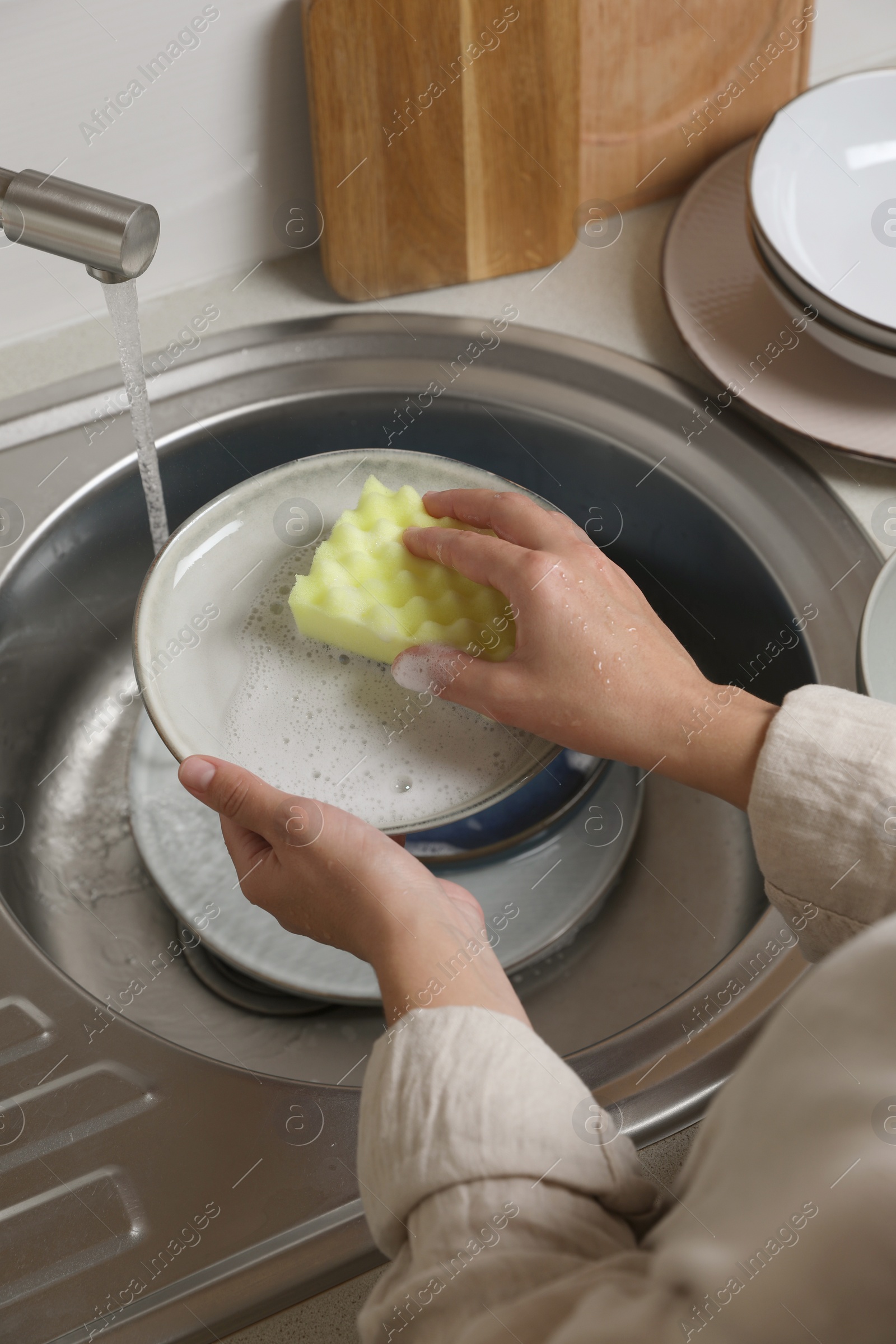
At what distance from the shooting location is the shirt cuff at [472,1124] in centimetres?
45

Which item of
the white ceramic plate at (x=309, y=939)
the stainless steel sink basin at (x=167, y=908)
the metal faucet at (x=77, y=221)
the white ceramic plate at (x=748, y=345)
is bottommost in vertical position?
the white ceramic plate at (x=309, y=939)

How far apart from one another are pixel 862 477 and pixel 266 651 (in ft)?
1.63

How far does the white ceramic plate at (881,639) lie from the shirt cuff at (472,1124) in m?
0.37

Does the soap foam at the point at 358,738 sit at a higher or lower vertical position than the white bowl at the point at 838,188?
lower

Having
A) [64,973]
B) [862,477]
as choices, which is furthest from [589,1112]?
[862,477]

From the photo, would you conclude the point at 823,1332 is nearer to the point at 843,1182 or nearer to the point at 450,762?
the point at 843,1182

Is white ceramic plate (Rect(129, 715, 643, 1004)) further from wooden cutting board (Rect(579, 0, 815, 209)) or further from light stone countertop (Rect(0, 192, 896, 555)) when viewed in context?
wooden cutting board (Rect(579, 0, 815, 209))

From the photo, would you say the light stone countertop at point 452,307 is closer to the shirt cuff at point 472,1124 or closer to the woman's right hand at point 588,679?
the woman's right hand at point 588,679

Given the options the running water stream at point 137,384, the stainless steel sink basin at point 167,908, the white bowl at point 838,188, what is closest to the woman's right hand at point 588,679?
the stainless steel sink basin at point 167,908

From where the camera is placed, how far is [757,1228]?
12.5 inches

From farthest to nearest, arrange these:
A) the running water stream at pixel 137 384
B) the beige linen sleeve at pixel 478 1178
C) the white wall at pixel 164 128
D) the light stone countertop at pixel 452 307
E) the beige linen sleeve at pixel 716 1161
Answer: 1. the light stone countertop at pixel 452 307
2. the white wall at pixel 164 128
3. the running water stream at pixel 137 384
4. the beige linen sleeve at pixel 478 1178
5. the beige linen sleeve at pixel 716 1161

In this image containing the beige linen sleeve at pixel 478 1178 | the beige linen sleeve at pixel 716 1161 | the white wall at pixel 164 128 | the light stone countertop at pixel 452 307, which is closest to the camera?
the beige linen sleeve at pixel 716 1161

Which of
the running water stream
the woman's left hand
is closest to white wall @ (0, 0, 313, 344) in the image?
the running water stream

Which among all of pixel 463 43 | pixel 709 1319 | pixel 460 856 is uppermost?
pixel 463 43
